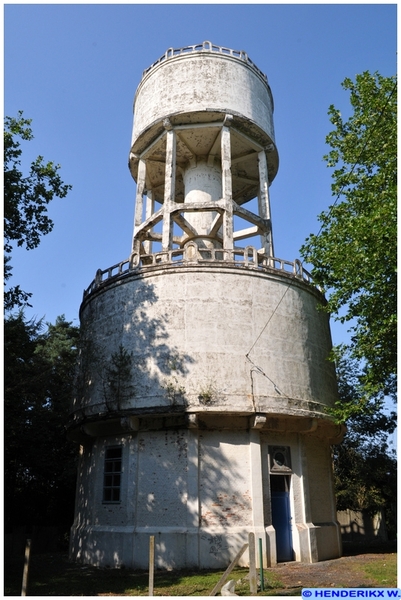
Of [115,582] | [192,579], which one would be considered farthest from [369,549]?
[115,582]

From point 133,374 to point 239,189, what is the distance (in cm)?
1385

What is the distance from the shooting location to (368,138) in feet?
52.7

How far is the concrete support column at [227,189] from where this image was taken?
766 inches

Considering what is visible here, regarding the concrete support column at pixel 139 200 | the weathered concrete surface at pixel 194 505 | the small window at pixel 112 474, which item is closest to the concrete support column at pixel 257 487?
the weathered concrete surface at pixel 194 505

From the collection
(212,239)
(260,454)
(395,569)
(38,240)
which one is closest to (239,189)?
(212,239)

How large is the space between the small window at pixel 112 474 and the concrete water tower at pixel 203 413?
0.05m

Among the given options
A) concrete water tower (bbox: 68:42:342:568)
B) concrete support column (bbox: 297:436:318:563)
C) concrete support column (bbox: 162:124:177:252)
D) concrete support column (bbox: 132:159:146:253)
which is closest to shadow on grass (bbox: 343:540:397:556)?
concrete water tower (bbox: 68:42:342:568)

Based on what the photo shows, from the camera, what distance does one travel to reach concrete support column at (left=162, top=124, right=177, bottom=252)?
1980cm

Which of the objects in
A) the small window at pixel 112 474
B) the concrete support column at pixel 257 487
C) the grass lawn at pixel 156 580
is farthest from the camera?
the small window at pixel 112 474

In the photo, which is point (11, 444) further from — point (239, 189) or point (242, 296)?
point (239, 189)

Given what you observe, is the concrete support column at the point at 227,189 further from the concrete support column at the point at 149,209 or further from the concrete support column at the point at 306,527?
the concrete support column at the point at 306,527

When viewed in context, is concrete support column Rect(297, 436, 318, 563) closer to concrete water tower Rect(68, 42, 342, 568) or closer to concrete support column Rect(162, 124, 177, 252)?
concrete water tower Rect(68, 42, 342, 568)

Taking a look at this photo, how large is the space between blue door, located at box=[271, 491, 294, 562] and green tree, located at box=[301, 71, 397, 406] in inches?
192

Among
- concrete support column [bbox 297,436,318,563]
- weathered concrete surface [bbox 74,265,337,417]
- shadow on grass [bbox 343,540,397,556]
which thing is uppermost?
weathered concrete surface [bbox 74,265,337,417]
